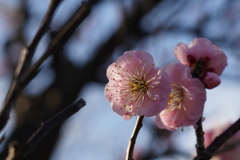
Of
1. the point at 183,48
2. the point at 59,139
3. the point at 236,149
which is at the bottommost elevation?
the point at 236,149

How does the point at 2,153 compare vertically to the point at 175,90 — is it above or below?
above

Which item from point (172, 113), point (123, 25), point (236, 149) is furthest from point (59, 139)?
point (172, 113)

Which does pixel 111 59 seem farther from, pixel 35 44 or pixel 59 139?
pixel 35 44

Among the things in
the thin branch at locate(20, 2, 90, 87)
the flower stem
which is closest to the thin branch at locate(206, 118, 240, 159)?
the flower stem

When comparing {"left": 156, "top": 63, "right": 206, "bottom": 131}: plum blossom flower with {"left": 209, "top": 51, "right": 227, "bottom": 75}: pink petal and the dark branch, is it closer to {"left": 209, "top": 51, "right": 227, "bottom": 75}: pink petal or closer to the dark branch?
{"left": 209, "top": 51, "right": 227, "bottom": 75}: pink petal

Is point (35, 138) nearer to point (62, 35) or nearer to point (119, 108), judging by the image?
point (62, 35)

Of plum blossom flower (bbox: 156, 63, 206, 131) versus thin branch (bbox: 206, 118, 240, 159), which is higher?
plum blossom flower (bbox: 156, 63, 206, 131)
